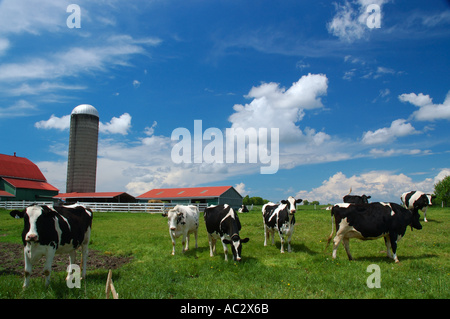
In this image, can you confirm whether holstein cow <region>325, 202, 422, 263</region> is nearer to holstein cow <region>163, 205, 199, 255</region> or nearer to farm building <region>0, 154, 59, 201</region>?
holstein cow <region>163, 205, 199, 255</region>

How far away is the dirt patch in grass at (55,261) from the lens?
9125mm

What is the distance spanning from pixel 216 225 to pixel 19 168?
55828 mm

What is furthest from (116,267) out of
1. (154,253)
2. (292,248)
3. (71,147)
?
(71,147)

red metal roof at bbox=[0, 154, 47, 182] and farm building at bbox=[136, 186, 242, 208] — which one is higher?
red metal roof at bbox=[0, 154, 47, 182]

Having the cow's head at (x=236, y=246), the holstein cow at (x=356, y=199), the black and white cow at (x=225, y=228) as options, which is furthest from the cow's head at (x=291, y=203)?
the holstein cow at (x=356, y=199)

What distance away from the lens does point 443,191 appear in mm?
59406

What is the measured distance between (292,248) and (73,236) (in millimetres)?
7701

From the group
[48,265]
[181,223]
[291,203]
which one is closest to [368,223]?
[291,203]

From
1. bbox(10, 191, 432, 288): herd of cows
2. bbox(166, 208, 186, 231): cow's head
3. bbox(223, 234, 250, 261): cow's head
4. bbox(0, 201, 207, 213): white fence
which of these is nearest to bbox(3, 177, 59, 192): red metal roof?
bbox(0, 201, 207, 213): white fence

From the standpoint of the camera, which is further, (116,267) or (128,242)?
(128,242)

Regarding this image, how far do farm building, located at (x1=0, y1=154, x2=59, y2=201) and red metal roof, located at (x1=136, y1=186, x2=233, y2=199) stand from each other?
1720 centimetres

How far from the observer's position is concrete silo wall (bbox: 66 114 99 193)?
5378 centimetres
